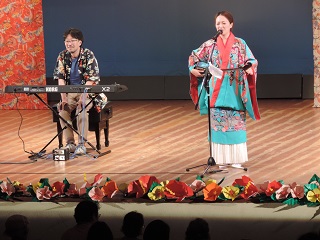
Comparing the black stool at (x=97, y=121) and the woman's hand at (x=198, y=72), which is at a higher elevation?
the woman's hand at (x=198, y=72)

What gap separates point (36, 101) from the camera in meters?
12.2

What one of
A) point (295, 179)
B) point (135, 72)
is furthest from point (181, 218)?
point (135, 72)

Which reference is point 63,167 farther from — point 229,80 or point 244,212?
point 244,212

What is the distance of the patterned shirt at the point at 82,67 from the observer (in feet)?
29.8

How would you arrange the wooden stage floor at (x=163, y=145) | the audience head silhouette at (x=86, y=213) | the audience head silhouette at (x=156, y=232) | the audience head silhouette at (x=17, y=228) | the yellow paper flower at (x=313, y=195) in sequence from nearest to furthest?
the audience head silhouette at (x=156, y=232), the audience head silhouette at (x=17, y=228), the audience head silhouette at (x=86, y=213), the yellow paper flower at (x=313, y=195), the wooden stage floor at (x=163, y=145)

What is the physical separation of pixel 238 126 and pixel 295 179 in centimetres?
77

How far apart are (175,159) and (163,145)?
0.79 metres

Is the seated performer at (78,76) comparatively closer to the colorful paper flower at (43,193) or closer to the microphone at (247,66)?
the microphone at (247,66)

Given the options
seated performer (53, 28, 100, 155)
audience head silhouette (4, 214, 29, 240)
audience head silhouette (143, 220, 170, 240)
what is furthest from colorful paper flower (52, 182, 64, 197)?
seated performer (53, 28, 100, 155)

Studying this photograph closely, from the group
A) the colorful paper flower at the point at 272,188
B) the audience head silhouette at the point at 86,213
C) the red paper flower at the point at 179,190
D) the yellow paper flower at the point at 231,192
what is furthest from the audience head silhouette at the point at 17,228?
the colorful paper flower at the point at 272,188

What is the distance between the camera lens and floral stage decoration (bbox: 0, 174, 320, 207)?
6.07 meters

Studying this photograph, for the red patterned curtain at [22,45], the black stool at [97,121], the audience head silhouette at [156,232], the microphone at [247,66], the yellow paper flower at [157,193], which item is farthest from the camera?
the red patterned curtain at [22,45]

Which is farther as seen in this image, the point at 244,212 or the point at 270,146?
the point at 270,146

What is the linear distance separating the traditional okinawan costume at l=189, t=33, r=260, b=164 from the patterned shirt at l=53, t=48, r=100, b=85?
4.44ft
